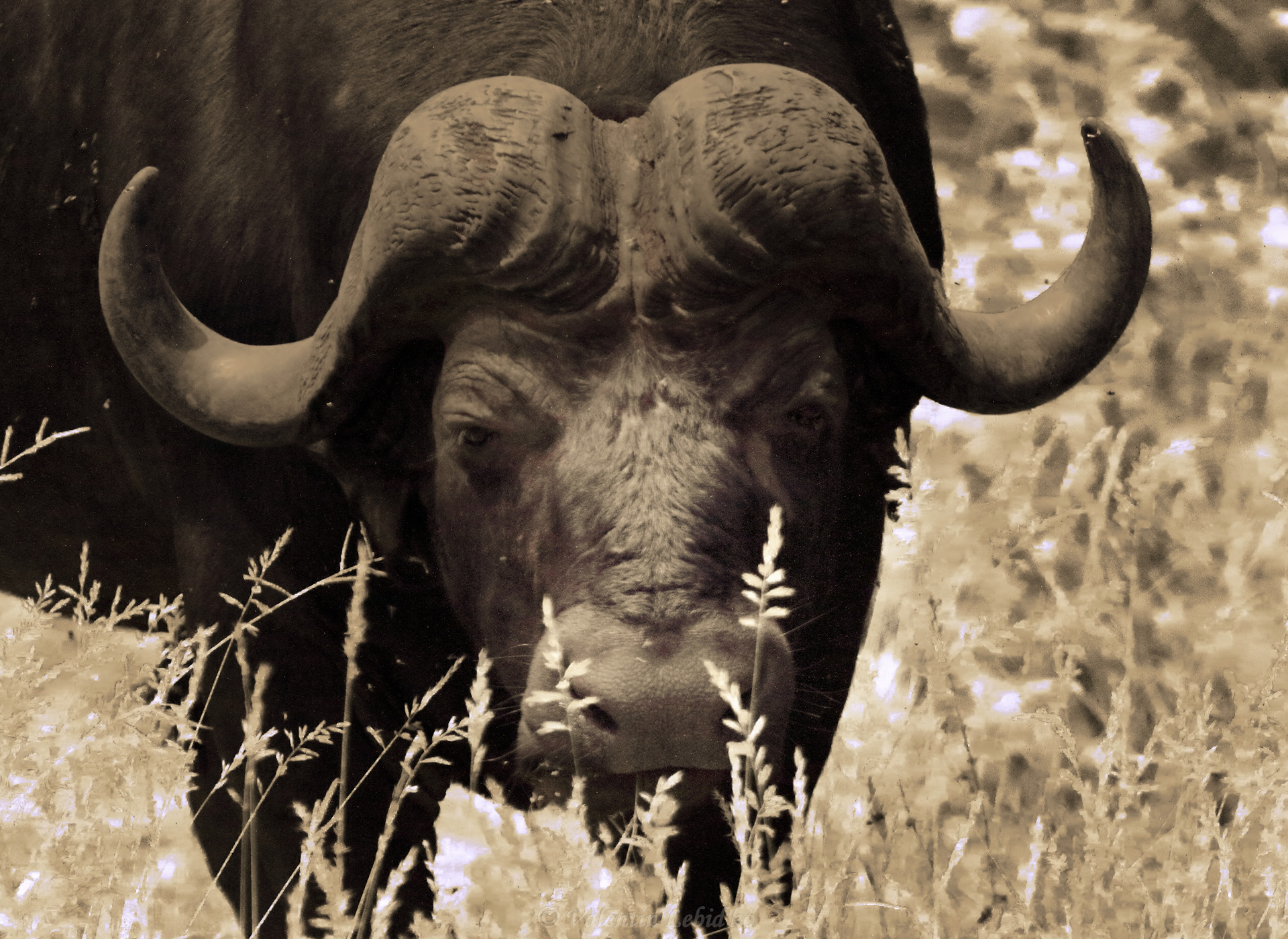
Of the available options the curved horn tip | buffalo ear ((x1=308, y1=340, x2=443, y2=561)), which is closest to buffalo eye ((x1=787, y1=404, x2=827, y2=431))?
buffalo ear ((x1=308, y1=340, x2=443, y2=561))

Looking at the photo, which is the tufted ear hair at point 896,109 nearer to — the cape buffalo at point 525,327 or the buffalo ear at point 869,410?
the cape buffalo at point 525,327

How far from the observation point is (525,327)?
2598mm

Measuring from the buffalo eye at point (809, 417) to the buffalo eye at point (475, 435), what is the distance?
53 cm

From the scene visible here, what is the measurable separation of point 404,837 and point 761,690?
152 cm

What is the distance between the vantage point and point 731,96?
8.20 feet

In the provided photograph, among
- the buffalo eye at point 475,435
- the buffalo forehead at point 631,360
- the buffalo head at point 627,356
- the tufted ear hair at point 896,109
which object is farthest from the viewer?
the tufted ear hair at point 896,109

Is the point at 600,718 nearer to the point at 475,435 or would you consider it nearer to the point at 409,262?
the point at 475,435

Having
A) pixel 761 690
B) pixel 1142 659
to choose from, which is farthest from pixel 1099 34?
pixel 761 690

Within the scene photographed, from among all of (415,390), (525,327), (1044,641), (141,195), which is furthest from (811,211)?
(1044,641)

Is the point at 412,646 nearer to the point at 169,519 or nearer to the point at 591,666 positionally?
the point at 169,519

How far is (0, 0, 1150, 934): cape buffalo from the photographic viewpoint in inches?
95.7

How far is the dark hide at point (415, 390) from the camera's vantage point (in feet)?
8.13

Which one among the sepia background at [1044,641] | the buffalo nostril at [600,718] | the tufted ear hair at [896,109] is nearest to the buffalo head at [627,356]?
the buffalo nostril at [600,718]

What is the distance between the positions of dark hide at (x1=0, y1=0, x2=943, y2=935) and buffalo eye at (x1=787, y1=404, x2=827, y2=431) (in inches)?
0.5
